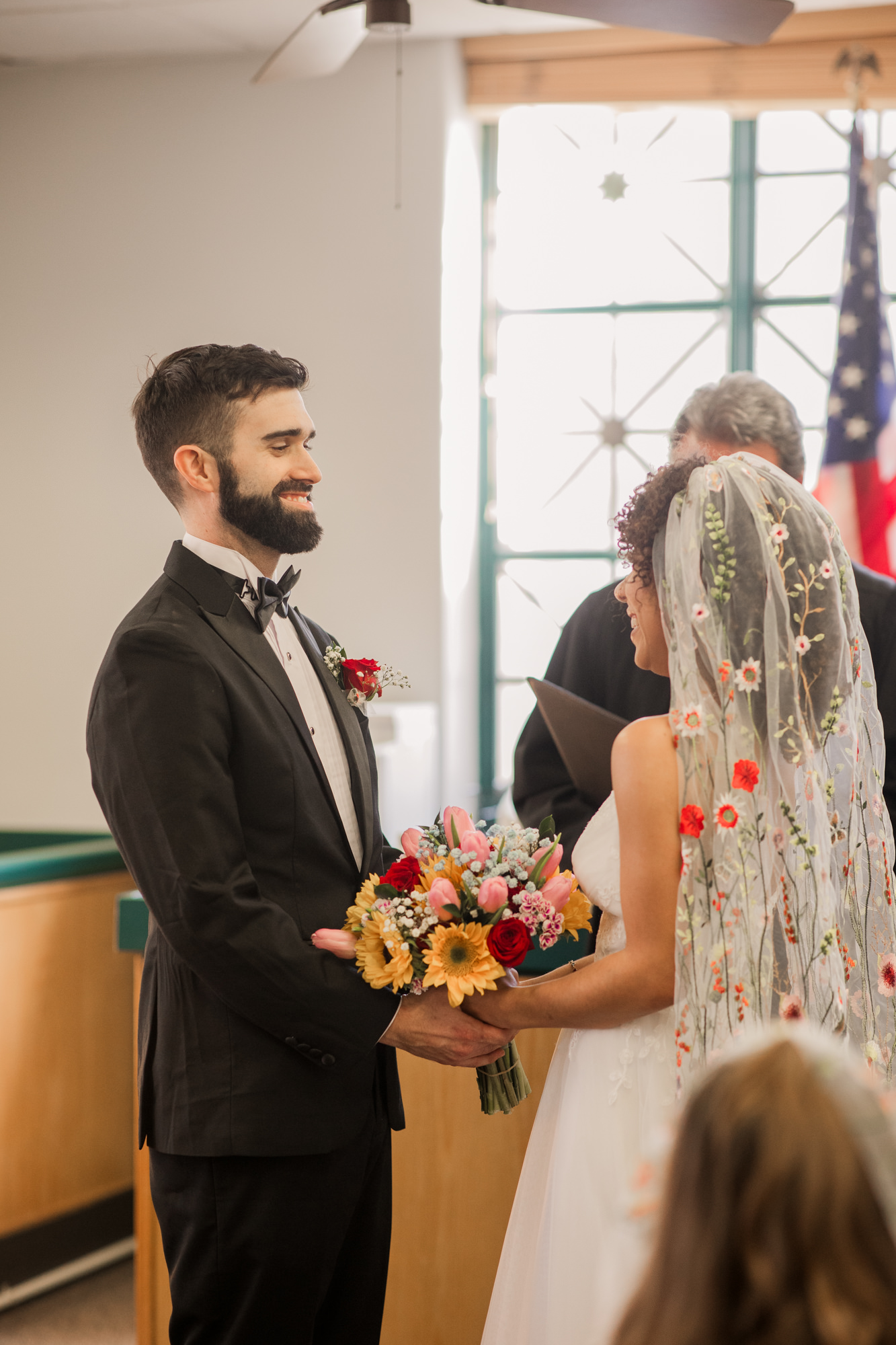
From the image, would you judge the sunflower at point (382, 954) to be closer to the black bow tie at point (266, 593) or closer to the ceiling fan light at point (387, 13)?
the black bow tie at point (266, 593)

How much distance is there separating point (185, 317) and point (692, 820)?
13.2ft

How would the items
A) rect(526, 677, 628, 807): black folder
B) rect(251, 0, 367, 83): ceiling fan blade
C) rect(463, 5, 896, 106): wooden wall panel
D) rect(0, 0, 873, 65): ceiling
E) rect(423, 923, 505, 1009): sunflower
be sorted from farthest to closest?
rect(463, 5, 896, 106): wooden wall panel
rect(0, 0, 873, 65): ceiling
rect(251, 0, 367, 83): ceiling fan blade
rect(526, 677, 628, 807): black folder
rect(423, 923, 505, 1009): sunflower

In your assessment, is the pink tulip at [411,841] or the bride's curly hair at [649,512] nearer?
the bride's curly hair at [649,512]

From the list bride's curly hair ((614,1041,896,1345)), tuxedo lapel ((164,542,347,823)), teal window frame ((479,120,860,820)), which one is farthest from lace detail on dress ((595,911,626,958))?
teal window frame ((479,120,860,820))

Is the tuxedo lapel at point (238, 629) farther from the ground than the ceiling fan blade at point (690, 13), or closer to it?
closer to it

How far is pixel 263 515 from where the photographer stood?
6.20 feet

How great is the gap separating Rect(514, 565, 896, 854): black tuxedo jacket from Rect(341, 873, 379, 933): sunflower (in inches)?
33.7

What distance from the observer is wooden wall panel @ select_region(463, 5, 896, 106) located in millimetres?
4582

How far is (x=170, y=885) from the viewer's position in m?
1.64

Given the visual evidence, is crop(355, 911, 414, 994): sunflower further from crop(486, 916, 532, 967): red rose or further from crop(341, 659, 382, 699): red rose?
crop(341, 659, 382, 699): red rose

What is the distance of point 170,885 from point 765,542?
36.4 inches

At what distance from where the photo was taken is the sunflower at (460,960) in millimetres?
1656

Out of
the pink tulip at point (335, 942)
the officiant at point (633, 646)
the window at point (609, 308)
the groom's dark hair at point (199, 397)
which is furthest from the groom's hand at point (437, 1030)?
the window at point (609, 308)

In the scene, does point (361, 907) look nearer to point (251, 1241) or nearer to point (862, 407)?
point (251, 1241)
